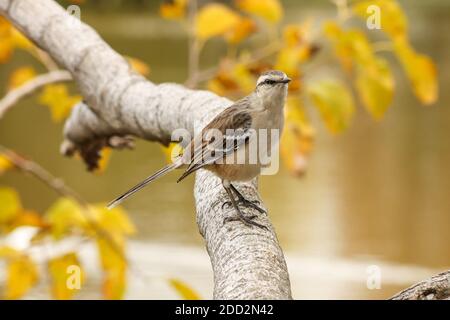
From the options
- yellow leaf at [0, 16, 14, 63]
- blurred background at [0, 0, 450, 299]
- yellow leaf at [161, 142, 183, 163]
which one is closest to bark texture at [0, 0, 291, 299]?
yellow leaf at [161, 142, 183, 163]

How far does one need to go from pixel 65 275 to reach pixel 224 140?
729mm

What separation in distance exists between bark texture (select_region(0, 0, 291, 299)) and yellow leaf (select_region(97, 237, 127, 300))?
305 mm

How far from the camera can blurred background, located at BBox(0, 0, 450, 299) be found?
6.37 metres

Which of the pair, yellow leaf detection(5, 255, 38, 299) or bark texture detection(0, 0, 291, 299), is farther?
yellow leaf detection(5, 255, 38, 299)

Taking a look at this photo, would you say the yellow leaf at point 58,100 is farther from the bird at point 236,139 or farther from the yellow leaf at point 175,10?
the bird at point 236,139

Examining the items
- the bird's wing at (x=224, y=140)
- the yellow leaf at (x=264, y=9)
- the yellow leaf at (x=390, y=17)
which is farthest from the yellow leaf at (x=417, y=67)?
the bird's wing at (x=224, y=140)

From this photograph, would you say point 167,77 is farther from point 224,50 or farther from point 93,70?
point 93,70

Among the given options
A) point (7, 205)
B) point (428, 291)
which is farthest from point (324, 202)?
point (428, 291)

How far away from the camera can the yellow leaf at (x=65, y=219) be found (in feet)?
8.86

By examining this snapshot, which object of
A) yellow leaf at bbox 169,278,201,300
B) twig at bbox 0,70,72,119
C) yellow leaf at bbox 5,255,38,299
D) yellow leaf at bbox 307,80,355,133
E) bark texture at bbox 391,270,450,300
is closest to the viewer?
bark texture at bbox 391,270,450,300

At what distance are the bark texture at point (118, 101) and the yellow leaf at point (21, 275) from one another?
431 mm

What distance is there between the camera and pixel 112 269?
2557 mm

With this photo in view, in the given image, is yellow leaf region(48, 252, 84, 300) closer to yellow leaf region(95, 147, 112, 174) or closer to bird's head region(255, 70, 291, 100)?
yellow leaf region(95, 147, 112, 174)
